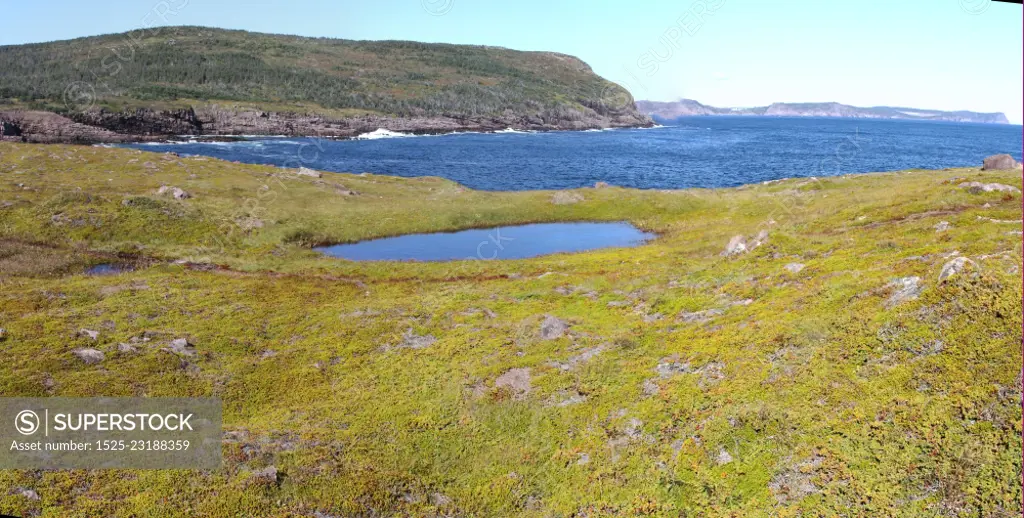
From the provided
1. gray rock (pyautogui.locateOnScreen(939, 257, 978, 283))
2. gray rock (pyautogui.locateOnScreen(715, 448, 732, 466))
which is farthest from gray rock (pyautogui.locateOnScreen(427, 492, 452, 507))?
gray rock (pyautogui.locateOnScreen(939, 257, 978, 283))

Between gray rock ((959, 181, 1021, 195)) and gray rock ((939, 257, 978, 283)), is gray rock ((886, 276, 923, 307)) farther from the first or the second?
gray rock ((959, 181, 1021, 195))

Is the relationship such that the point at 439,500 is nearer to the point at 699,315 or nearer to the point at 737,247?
the point at 699,315

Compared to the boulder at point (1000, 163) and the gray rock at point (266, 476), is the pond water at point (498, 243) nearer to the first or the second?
the gray rock at point (266, 476)

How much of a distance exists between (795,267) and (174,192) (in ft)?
237

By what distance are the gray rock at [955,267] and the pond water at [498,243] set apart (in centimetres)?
4302

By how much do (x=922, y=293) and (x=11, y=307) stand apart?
49682 mm

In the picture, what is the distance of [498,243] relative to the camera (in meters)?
67.5

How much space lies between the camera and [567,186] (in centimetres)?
12531

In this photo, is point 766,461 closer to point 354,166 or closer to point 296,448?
point 296,448

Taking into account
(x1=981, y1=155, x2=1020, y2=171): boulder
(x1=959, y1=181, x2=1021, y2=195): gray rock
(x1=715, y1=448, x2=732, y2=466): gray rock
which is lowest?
(x1=715, y1=448, x2=732, y2=466): gray rock

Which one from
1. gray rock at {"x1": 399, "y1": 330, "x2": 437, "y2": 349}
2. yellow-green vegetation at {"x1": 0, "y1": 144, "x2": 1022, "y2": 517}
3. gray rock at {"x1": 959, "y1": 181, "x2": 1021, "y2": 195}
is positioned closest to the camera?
yellow-green vegetation at {"x1": 0, "y1": 144, "x2": 1022, "y2": 517}

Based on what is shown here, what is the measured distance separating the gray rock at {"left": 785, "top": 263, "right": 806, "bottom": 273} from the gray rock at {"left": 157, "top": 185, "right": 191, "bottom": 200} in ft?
229

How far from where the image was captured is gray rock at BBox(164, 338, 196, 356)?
28403mm

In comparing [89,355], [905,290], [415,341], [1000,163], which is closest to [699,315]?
[905,290]
